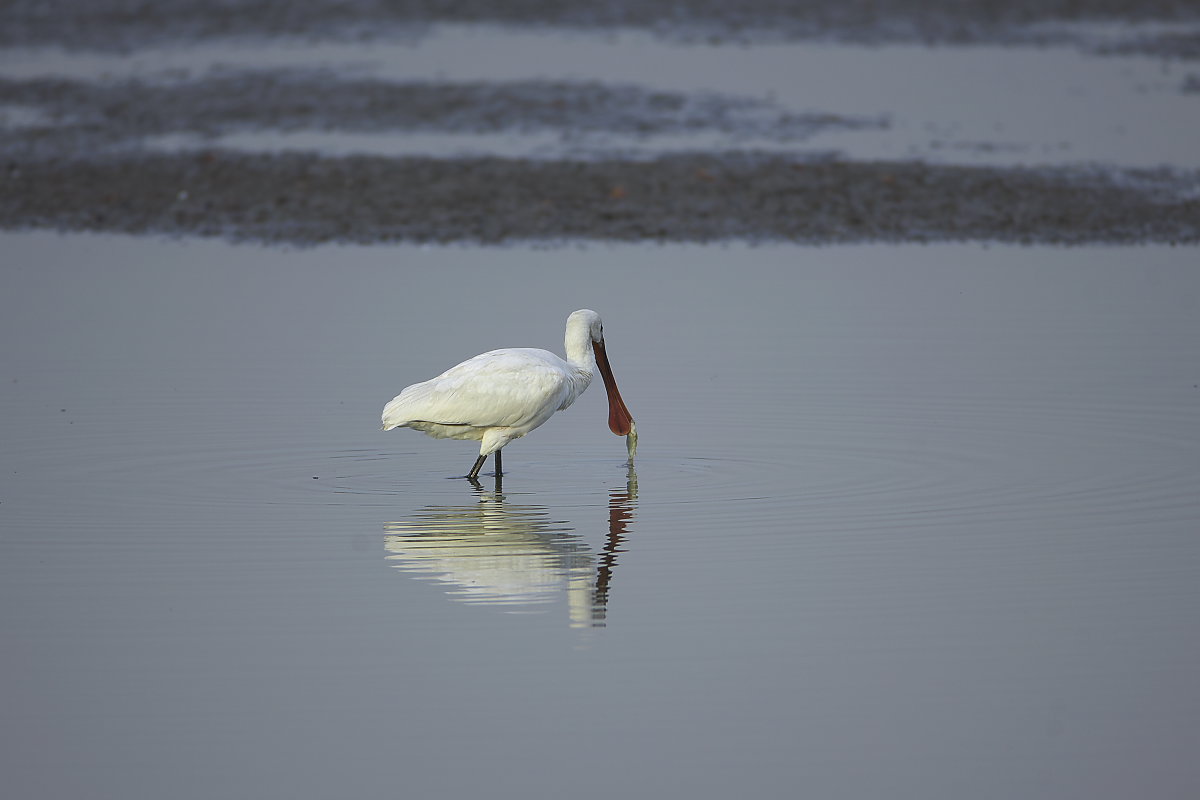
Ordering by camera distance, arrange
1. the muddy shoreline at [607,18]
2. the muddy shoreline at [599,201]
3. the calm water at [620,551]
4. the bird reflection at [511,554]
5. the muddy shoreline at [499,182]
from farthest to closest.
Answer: the muddy shoreline at [607,18] → the muddy shoreline at [499,182] → the muddy shoreline at [599,201] → the bird reflection at [511,554] → the calm water at [620,551]

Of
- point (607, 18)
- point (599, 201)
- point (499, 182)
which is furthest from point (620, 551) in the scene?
point (607, 18)

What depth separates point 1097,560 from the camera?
8125mm

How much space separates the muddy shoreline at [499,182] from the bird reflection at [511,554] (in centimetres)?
955

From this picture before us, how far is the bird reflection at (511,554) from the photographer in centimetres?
762

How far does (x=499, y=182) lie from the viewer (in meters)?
20.1

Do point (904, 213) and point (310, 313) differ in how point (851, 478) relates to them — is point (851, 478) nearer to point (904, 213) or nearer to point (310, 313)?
point (310, 313)

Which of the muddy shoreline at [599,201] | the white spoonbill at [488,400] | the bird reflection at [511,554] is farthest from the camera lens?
the muddy shoreline at [599,201]

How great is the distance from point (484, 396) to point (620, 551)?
86.1 inches

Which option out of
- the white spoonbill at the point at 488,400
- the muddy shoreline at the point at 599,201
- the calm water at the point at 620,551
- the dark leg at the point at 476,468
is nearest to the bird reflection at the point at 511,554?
the calm water at the point at 620,551

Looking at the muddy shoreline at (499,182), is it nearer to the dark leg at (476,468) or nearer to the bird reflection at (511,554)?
the dark leg at (476,468)

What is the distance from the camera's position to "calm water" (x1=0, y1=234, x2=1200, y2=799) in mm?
5957

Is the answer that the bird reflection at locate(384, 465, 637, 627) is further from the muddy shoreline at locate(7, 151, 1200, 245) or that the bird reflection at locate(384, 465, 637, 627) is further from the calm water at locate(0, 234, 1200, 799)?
the muddy shoreline at locate(7, 151, 1200, 245)

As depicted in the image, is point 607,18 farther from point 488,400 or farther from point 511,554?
point 511,554

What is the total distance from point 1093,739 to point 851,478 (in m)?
3.93
